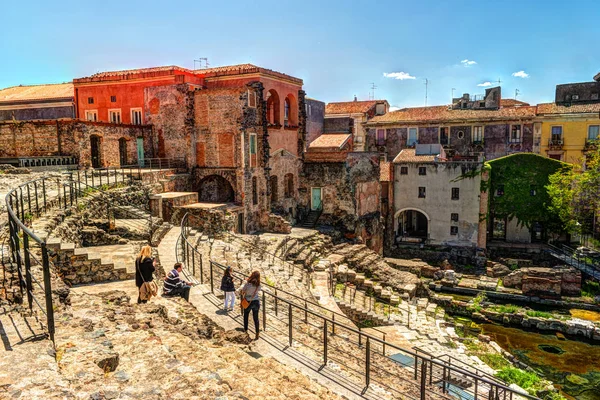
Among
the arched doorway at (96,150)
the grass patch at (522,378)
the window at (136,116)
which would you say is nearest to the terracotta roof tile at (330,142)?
the window at (136,116)

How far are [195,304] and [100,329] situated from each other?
3.82 m

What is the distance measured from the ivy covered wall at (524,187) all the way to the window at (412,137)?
28.7 feet

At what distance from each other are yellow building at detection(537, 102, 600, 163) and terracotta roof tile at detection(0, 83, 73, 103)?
131ft

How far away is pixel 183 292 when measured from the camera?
447 inches

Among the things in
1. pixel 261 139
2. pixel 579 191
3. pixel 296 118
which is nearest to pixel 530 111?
pixel 579 191

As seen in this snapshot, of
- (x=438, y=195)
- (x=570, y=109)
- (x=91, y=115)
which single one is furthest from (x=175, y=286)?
(x=570, y=109)

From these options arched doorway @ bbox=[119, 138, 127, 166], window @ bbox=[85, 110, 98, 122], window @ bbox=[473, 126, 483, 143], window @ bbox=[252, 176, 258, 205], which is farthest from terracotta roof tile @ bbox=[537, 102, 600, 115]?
window @ bbox=[85, 110, 98, 122]

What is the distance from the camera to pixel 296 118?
33.5m

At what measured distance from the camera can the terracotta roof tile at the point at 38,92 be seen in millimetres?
36344

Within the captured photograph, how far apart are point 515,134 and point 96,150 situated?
3448cm

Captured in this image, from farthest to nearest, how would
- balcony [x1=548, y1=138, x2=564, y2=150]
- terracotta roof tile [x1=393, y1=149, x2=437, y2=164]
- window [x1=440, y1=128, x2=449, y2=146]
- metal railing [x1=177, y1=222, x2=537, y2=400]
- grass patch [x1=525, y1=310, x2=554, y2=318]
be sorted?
window [x1=440, y1=128, x2=449, y2=146], balcony [x1=548, y1=138, x2=564, y2=150], terracotta roof tile [x1=393, y1=149, x2=437, y2=164], grass patch [x1=525, y1=310, x2=554, y2=318], metal railing [x1=177, y1=222, x2=537, y2=400]

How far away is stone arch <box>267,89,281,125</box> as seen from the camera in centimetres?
3095

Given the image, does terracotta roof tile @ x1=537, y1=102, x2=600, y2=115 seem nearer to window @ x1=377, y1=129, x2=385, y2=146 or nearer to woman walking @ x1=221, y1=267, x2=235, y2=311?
window @ x1=377, y1=129, x2=385, y2=146

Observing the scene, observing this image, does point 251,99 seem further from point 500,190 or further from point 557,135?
point 557,135
